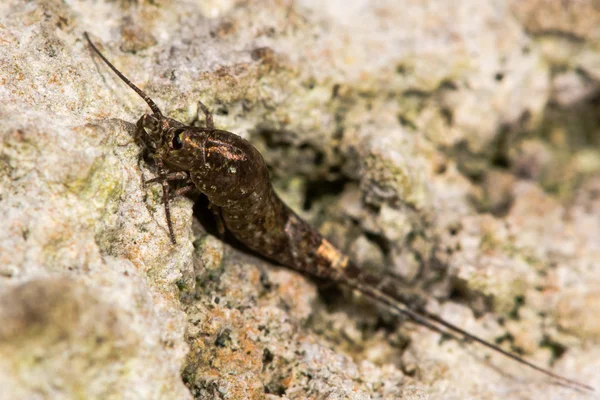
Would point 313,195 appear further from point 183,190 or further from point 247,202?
point 183,190

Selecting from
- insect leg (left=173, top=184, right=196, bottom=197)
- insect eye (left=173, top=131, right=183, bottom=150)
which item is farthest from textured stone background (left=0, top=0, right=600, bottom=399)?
insect eye (left=173, top=131, right=183, bottom=150)

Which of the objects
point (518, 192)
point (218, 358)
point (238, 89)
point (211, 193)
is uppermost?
point (518, 192)

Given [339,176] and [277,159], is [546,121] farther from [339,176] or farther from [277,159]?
[277,159]

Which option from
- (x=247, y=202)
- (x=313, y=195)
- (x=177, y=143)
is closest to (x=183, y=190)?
(x=177, y=143)

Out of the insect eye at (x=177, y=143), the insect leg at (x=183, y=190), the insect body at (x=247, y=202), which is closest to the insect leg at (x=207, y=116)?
the insect body at (x=247, y=202)

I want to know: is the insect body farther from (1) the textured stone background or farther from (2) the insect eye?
(1) the textured stone background

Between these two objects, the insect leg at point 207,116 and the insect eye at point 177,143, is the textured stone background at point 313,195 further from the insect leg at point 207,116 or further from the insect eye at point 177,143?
the insect eye at point 177,143

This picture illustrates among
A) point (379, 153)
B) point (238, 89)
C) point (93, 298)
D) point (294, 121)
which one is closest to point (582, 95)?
point (379, 153)
